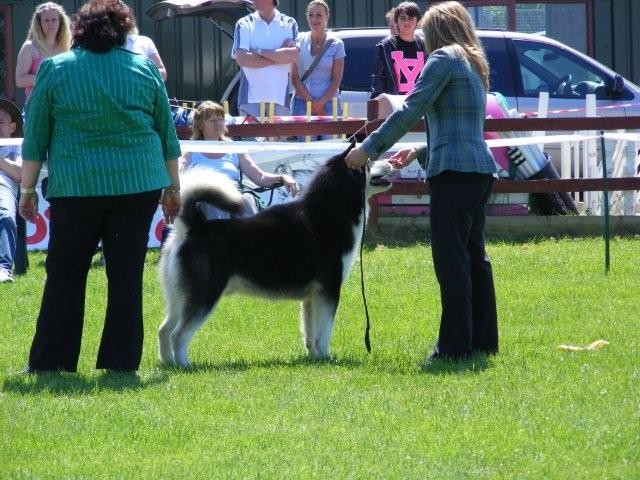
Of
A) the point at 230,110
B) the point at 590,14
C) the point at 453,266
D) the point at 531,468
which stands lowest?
the point at 531,468

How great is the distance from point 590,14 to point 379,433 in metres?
14.9

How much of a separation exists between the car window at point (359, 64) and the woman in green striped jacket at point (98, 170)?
7553mm

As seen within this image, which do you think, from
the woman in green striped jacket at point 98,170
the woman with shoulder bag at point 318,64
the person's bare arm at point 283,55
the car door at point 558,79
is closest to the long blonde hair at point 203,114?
the person's bare arm at point 283,55

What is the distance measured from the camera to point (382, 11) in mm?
18250

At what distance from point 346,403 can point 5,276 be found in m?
5.21

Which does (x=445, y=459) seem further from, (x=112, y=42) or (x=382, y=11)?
(x=382, y=11)

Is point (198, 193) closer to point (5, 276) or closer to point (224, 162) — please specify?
point (224, 162)

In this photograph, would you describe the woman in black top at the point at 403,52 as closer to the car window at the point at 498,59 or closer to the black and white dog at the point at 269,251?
the car window at the point at 498,59

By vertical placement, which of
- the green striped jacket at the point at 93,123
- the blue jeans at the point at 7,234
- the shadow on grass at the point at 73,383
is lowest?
the shadow on grass at the point at 73,383

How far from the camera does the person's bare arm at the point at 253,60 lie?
1239 centimetres

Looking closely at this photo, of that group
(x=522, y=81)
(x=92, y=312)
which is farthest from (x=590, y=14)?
(x=92, y=312)

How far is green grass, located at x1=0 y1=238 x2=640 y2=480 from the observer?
4840mm

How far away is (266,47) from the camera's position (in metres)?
12.4

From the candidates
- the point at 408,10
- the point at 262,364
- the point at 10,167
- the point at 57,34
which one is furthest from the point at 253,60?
the point at 262,364
